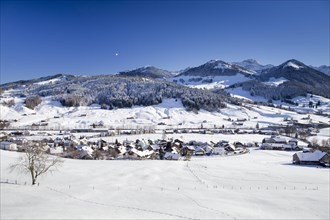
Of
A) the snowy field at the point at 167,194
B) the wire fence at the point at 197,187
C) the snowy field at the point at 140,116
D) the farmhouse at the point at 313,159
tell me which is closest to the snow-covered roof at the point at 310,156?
the farmhouse at the point at 313,159

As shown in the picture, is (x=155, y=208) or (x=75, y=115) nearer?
(x=155, y=208)

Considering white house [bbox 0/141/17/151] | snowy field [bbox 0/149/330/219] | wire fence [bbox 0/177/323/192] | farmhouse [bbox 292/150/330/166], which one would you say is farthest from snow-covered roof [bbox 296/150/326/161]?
white house [bbox 0/141/17/151]

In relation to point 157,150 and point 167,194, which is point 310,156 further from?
point 167,194

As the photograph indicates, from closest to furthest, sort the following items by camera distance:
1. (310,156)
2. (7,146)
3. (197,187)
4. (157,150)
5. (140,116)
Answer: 1. (197,187)
2. (310,156)
3. (7,146)
4. (157,150)
5. (140,116)

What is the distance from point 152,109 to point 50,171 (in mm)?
142658

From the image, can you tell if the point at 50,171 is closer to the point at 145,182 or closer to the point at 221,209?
the point at 145,182

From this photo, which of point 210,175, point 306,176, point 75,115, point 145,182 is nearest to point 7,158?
point 145,182

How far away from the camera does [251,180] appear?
36.3 meters

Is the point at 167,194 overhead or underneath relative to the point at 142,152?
underneath

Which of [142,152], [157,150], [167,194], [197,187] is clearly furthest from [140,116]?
[167,194]

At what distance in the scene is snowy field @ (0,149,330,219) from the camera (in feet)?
73.9

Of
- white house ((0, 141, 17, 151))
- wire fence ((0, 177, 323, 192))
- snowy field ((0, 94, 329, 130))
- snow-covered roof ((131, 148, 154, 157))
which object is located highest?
snowy field ((0, 94, 329, 130))

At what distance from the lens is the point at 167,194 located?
28.4 metres

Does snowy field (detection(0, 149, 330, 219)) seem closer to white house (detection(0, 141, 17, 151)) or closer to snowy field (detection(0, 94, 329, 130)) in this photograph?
white house (detection(0, 141, 17, 151))
